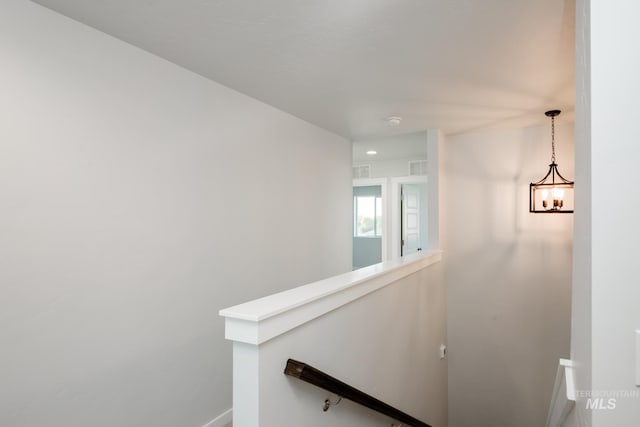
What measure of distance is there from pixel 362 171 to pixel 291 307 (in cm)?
538

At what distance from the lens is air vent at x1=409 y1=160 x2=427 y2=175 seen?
19.8ft

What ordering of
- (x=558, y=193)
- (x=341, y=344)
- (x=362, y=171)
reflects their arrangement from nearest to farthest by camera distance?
(x=341, y=344) → (x=558, y=193) → (x=362, y=171)

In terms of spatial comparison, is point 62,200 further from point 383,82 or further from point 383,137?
point 383,137

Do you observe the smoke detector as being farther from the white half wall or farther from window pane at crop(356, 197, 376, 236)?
window pane at crop(356, 197, 376, 236)

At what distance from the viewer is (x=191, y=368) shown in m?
2.38

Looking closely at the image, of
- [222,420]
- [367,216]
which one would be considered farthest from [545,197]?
[367,216]

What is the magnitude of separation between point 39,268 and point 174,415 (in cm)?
122

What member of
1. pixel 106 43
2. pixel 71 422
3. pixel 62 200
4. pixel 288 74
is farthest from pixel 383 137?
pixel 71 422

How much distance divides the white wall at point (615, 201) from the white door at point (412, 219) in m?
5.45

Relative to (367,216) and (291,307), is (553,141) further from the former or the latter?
(367,216)

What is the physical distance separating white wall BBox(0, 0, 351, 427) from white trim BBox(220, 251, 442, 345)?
1005 mm

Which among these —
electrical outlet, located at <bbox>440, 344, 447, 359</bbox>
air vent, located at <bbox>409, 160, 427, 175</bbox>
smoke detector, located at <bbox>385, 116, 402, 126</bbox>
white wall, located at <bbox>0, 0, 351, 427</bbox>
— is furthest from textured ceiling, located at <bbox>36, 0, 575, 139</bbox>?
air vent, located at <bbox>409, 160, 427, 175</bbox>

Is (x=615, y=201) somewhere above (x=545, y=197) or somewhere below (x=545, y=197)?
below

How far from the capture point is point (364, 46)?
79.7 inches
